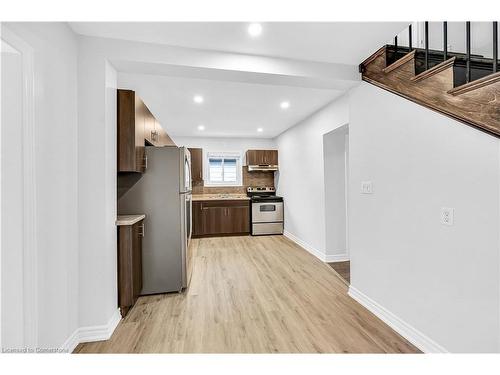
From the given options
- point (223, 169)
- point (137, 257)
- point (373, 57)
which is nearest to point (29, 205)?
point (137, 257)

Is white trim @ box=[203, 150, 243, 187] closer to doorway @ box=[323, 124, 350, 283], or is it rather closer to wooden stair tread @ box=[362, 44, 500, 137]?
doorway @ box=[323, 124, 350, 283]

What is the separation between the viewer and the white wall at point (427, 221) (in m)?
1.36

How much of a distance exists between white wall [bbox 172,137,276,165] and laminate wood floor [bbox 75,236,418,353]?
11.2 feet

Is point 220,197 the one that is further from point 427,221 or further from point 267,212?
point 427,221

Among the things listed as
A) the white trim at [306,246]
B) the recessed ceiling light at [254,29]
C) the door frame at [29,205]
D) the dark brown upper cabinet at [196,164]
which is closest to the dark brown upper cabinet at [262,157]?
the dark brown upper cabinet at [196,164]

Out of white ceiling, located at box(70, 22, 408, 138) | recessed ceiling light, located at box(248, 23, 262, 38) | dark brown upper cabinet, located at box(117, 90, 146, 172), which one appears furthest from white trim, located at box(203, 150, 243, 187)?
recessed ceiling light, located at box(248, 23, 262, 38)

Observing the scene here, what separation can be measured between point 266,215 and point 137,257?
342cm

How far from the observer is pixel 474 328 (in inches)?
55.4

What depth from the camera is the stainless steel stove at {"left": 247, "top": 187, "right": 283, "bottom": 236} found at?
539cm

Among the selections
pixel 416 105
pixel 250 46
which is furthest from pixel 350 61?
pixel 250 46

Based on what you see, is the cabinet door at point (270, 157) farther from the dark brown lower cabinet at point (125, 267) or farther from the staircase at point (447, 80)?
the dark brown lower cabinet at point (125, 267)

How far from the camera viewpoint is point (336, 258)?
369 cm
